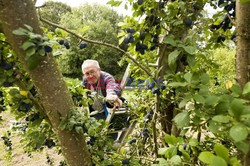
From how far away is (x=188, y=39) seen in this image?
2.99 ft

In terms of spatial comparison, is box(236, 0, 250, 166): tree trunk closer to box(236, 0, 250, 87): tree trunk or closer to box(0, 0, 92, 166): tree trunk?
box(236, 0, 250, 87): tree trunk

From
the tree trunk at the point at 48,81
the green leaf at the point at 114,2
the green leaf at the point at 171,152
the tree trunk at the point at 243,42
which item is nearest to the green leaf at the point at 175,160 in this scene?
the green leaf at the point at 171,152

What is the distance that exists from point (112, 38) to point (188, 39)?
19.9 metres

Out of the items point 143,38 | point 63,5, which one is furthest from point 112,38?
point 143,38

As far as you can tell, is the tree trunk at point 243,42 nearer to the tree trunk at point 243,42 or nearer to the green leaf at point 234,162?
the tree trunk at point 243,42

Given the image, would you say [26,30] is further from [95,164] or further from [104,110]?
Result: [104,110]

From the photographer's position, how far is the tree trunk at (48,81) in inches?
31.4

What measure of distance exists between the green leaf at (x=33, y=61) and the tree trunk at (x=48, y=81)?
0.16ft

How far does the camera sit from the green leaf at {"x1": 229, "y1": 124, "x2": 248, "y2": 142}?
0.53 m

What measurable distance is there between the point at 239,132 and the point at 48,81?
0.65 meters

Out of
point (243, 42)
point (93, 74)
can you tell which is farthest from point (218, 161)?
point (93, 74)

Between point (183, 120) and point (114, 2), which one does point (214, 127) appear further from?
point (114, 2)

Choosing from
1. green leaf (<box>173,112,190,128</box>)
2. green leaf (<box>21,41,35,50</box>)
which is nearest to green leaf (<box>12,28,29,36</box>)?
green leaf (<box>21,41,35,50</box>)

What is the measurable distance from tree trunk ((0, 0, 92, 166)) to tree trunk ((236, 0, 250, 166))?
2.11ft
